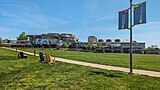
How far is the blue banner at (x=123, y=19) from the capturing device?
12711 millimetres

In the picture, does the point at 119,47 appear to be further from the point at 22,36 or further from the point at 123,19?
the point at 123,19

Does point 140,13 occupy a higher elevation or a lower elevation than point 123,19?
higher

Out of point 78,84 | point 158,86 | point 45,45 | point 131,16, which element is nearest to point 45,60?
point 131,16

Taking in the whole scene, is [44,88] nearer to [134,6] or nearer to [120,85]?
[120,85]

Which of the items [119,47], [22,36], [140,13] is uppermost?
[22,36]

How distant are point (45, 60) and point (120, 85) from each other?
11.9m

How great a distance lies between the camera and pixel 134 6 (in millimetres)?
12148

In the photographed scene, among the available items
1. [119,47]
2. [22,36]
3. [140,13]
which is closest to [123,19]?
[140,13]

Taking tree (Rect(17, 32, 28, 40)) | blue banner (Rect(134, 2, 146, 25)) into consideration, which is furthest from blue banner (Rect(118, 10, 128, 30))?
tree (Rect(17, 32, 28, 40))

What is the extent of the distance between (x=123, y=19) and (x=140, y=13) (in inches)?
58.0

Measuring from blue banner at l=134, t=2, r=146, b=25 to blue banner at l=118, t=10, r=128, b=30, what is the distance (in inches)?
31.5

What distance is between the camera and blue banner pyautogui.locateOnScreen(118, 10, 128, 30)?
1271 cm

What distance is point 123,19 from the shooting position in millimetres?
12938

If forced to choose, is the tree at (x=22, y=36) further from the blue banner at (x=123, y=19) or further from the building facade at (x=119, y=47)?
the blue banner at (x=123, y=19)
